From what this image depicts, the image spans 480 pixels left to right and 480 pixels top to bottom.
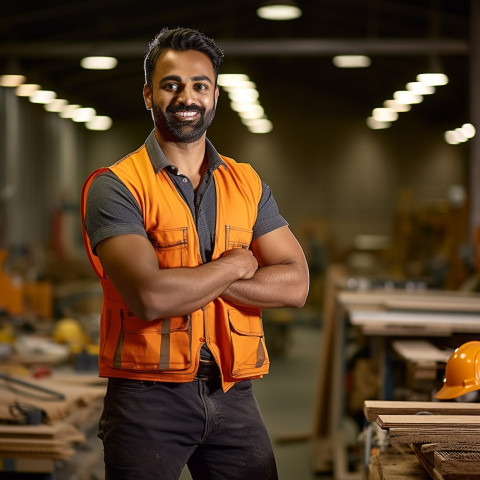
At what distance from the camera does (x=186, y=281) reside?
2.40 metres

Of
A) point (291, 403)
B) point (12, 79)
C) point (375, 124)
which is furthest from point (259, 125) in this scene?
point (291, 403)

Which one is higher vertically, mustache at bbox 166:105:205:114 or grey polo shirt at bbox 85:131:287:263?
mustache at bbox 166:105:205:114

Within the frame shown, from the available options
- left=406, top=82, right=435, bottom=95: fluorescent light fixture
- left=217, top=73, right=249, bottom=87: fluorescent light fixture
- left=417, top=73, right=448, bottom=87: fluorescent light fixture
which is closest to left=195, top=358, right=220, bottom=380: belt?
left=417, top=73, right=448, bottom=87: fluorescent light fixture

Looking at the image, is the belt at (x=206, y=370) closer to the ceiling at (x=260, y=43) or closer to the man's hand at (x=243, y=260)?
the man's hand at (x=243, y=260)

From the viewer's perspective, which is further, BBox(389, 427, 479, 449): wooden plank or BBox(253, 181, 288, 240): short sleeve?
BBox(253, 181, 288, 240): short sleeve

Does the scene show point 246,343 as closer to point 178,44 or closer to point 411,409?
point 411,409

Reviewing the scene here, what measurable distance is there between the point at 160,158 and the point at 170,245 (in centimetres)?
28

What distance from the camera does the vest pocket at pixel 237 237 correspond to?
2633mm

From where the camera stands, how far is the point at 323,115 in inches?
968

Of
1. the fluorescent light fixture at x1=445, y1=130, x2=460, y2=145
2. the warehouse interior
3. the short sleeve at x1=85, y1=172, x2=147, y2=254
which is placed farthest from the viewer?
the fluorescent light fixture at x1=445, y1=130, x2=460, y2=145

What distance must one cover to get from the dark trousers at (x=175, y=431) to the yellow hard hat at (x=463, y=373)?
0.96m

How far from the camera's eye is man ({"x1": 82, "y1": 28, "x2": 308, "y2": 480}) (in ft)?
7.96

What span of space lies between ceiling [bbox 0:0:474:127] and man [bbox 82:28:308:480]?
10.5m

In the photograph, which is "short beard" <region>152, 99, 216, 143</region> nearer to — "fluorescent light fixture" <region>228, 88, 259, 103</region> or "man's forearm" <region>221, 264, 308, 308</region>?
"man's forearm" <region>221, 264, 308, 308</region>
